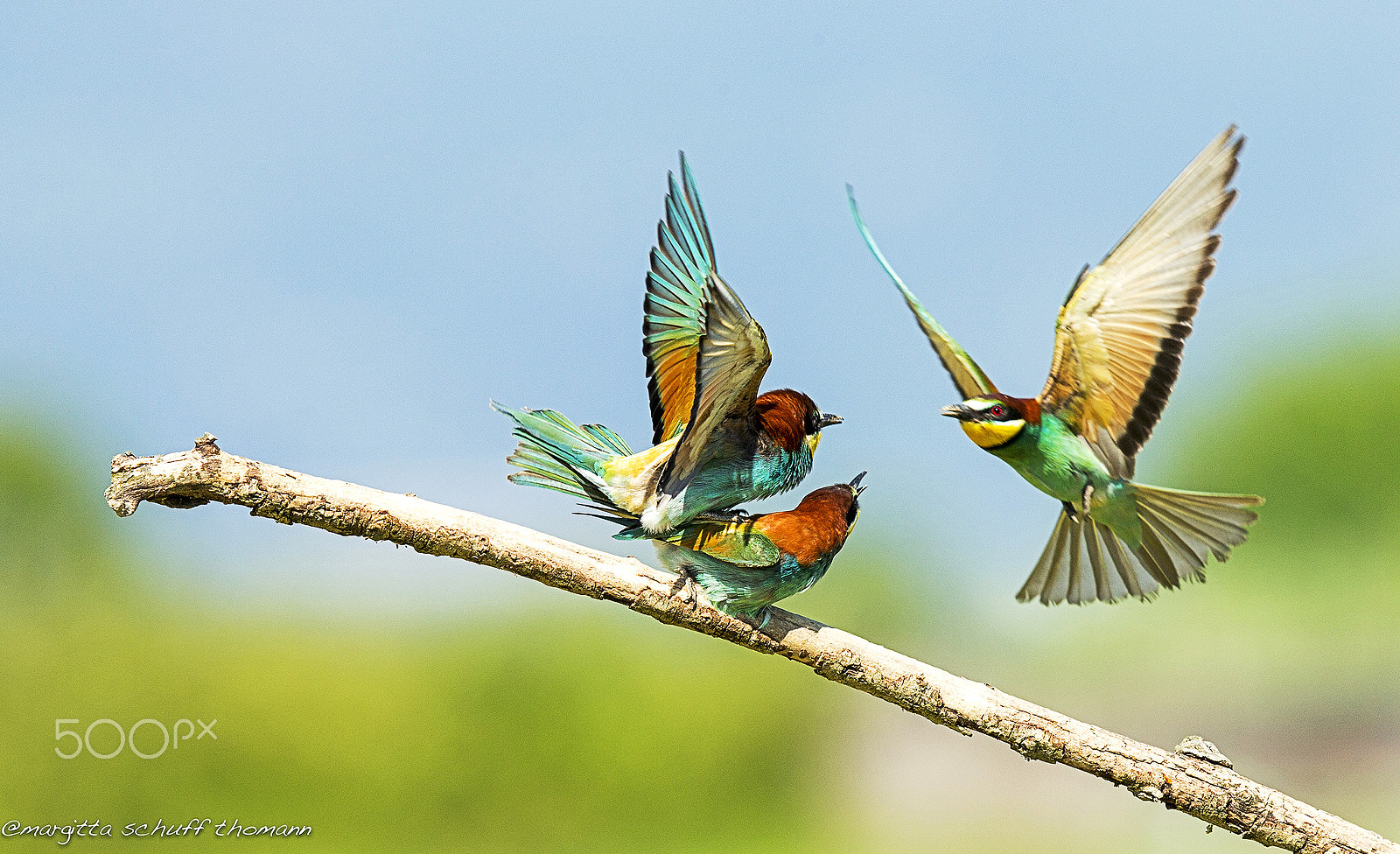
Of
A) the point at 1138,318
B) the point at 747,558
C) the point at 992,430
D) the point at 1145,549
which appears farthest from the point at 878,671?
the point at 1138,318

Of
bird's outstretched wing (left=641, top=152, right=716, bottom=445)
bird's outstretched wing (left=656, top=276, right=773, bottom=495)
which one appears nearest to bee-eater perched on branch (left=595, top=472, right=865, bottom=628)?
bird's outstretched wing (left=656, top=276, right=773, bottom=495)

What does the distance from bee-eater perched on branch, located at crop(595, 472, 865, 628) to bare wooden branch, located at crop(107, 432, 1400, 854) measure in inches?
3.0

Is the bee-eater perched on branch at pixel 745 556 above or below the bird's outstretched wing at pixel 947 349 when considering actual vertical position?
below

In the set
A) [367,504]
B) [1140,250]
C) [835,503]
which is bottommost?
[367,504]

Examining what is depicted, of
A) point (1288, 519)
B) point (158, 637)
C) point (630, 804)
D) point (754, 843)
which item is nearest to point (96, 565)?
point (158, 637)

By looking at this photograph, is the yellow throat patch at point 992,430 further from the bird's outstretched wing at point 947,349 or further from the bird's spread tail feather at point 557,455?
the bird's spread tail feather at point 557,455

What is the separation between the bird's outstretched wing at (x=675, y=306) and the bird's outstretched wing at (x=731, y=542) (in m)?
0.30

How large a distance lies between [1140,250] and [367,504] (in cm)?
216

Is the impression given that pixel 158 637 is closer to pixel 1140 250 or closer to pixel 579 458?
pixel 579 458

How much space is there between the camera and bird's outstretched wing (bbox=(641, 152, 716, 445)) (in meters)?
2.58

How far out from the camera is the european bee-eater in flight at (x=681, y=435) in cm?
260

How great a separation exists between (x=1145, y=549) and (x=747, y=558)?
128 centimetres

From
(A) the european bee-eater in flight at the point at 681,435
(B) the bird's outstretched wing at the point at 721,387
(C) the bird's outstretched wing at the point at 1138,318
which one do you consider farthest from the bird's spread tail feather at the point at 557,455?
(C) the bird's outstretched wing at the point at 1138,318

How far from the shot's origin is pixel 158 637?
9688mm
